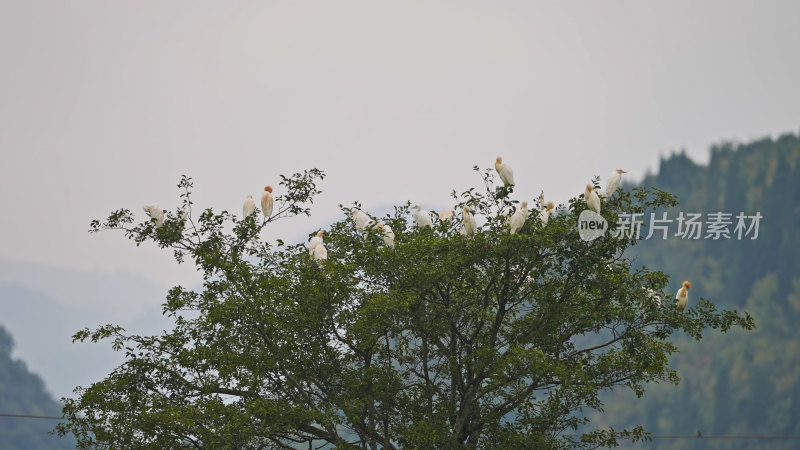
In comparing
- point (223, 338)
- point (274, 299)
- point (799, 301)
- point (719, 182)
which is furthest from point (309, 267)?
point (719, 182)

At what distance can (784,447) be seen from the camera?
147 feet

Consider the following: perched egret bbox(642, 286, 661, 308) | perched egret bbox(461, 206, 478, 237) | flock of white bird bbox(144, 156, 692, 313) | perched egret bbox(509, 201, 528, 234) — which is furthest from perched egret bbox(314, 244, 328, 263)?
perched egret bbox(642, 286, 661, 308)

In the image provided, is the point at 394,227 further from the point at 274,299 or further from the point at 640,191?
the point at 640,191

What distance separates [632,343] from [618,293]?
1.20ft

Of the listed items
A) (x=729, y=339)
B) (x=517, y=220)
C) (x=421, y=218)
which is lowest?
(x=517, y=220)

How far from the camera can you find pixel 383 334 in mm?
7570

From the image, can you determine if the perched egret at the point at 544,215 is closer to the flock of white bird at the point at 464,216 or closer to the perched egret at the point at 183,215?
the flock of white bird at the point at 464,216

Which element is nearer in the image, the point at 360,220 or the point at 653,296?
the point at 653,296

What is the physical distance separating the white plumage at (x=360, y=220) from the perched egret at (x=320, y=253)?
342 millimetres

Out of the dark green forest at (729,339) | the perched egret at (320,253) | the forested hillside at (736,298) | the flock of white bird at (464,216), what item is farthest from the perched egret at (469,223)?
the dark green forest at (729,339)

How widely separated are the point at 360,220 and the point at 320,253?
46cm

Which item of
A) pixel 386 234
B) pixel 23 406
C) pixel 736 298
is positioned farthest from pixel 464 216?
pixel 736 298

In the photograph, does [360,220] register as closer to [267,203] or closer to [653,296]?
[267,203]

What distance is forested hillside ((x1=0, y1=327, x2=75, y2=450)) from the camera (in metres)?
46.2
